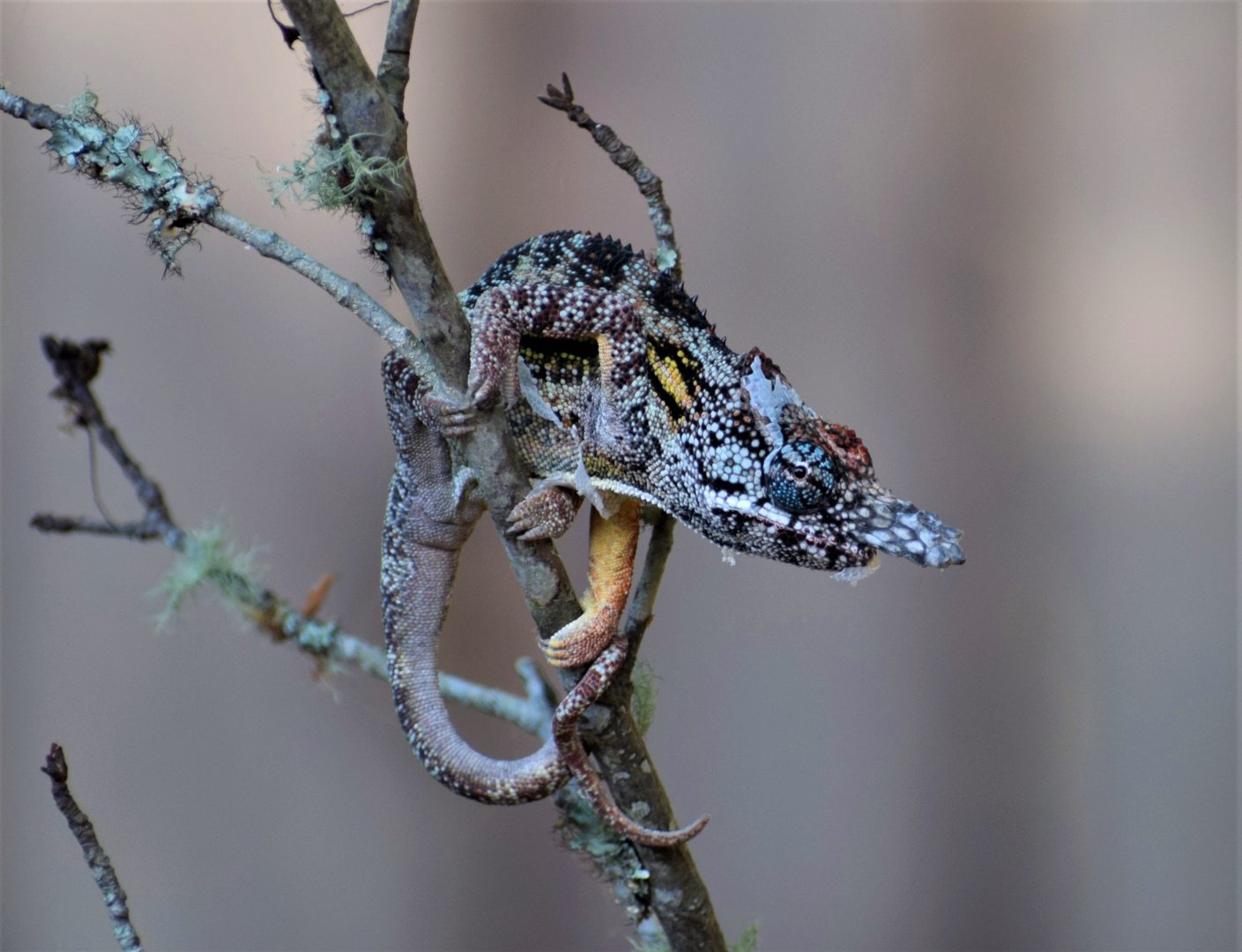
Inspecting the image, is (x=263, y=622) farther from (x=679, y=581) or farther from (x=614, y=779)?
(x=679, y=581)

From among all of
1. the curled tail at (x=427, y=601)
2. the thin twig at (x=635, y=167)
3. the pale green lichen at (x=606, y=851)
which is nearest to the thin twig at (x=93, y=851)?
the curled tail at (x=427, y=601)

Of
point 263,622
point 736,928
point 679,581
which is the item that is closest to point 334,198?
point 263,622

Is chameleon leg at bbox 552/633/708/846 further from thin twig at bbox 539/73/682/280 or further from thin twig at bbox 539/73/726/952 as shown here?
thin twig at bbox 539/73/682/280

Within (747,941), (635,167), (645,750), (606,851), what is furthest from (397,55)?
(747,941)

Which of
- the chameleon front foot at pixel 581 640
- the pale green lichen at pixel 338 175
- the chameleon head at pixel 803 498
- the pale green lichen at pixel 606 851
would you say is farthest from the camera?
the pale green lichen at pixel 606 851

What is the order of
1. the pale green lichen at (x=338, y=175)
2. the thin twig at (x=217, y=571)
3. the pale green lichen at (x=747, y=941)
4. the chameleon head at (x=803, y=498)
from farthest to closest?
the thin twig at (x=217, y=571), the pale green lichen at (x=747, y=941), the chameleon head at (x=803, y=498), the pale green lichen at (x=338, y=175)

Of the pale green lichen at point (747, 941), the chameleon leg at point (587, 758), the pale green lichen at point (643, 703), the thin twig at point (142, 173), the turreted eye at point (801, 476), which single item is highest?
the thin twig at point (142, 173)

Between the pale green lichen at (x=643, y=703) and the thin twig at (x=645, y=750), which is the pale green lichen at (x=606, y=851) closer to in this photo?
the thin twig at (x=645, y=750)

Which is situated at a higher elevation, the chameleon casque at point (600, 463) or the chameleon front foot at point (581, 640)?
the chameleon casque at point (600, 463)
